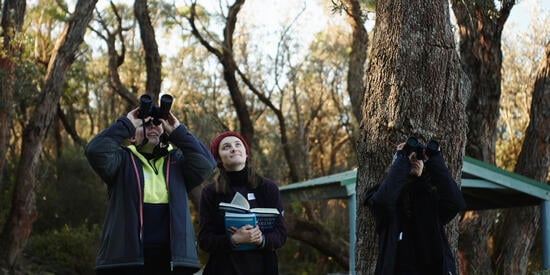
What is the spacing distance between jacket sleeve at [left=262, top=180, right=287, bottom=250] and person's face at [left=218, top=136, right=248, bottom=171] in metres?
0.22

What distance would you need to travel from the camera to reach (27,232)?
583 inches

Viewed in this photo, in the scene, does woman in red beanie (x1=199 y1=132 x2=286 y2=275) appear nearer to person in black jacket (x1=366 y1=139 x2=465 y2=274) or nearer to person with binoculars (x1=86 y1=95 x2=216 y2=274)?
person with binoculars (x1=86 y1=95 x2=216 y2=274)

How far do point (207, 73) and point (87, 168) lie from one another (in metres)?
11.6

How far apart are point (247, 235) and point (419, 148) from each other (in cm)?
118

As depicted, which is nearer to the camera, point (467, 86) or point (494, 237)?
point (467, 86)

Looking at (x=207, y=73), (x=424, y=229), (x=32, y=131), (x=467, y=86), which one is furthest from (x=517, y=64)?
(x=424, y=229)

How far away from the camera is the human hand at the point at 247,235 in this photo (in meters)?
4.86

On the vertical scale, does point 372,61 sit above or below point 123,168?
→ above

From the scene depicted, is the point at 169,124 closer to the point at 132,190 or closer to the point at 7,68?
the point at 132,190

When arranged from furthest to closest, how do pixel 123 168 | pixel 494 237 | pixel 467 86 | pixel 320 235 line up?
pixel 320 235 → pixel 494 237 → pixel 467 86 → pixel 123 168

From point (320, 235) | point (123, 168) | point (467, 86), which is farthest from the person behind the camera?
point (320, 235)

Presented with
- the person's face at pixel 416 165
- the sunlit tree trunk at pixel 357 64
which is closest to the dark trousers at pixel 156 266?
the person's face at pixel 416 165

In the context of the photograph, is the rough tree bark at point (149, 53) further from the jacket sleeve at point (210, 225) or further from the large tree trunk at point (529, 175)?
the jacket sleeve at point (210, 225)

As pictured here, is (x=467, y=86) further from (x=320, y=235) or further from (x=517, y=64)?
(x=517, y=64)
